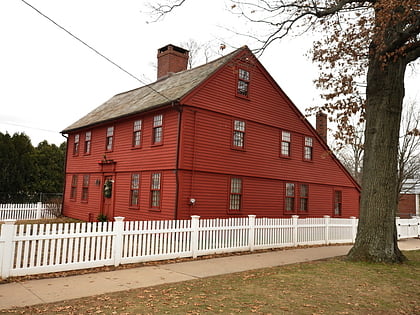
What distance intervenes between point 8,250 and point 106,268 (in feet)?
7.60

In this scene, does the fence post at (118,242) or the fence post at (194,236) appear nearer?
the fence post at (118,242)

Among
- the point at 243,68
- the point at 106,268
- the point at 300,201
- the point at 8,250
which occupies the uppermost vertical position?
the point at 243,68

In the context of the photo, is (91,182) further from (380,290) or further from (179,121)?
(380,290)

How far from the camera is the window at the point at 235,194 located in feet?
52.6

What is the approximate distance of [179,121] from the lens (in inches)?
570

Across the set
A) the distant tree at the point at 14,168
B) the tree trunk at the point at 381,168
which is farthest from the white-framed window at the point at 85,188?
the tree trunk at the point at 381,168

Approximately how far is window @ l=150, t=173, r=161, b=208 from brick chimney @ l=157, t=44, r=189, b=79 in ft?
27.9

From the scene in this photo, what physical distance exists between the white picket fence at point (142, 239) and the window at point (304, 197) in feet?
11.3

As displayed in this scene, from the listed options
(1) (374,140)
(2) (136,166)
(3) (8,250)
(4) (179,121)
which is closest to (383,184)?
(1) (374,140)

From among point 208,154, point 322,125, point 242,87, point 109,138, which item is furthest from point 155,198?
point 322,125

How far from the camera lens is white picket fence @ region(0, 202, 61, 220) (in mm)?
20750

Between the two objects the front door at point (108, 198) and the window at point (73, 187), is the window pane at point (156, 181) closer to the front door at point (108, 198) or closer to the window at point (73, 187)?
the front door at point (108, 198)

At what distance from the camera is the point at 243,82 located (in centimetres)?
1722

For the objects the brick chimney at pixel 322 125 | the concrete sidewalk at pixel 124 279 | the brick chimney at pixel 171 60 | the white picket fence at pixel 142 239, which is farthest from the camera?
the brick chimney at pixel 322 125
